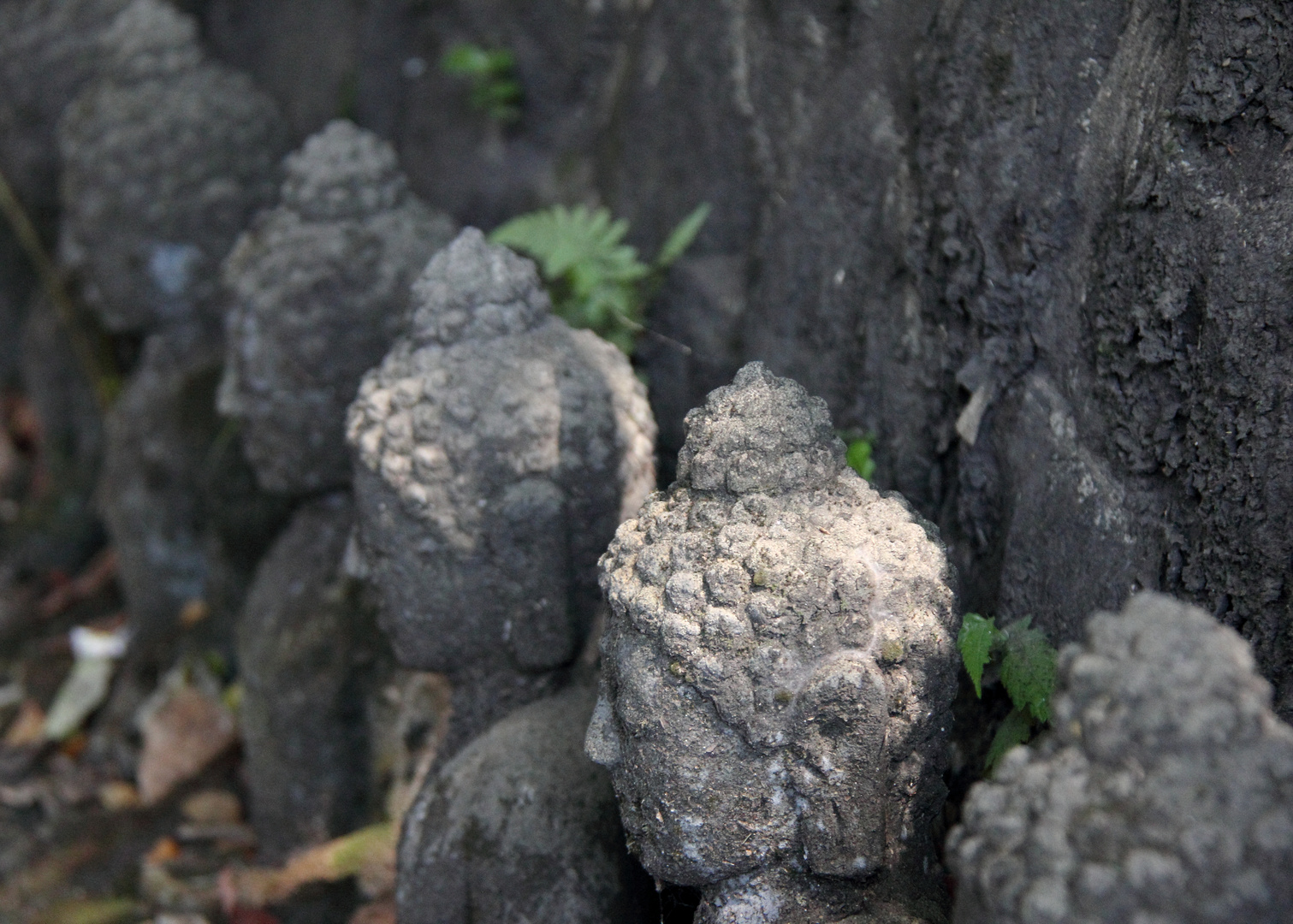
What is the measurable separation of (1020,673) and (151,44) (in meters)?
3.46

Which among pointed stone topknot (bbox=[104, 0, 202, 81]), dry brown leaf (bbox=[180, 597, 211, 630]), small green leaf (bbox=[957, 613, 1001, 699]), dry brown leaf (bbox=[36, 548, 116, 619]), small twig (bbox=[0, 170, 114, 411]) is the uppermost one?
small green leaf (bbox=[957, 613, 1001, 699])

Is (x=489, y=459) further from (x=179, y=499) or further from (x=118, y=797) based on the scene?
(x=118, y=797)

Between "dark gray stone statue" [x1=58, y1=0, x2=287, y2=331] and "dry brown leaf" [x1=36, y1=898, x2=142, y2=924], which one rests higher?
"dark gray stone statue" [x1=58, y1=0, x2=287, y2=331]

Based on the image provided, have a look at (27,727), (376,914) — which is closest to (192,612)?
(27,727)

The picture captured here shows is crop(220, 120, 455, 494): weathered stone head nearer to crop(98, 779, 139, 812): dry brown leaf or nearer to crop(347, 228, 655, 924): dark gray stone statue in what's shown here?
crop(347, 228, 655, 924): dark gray stone statue

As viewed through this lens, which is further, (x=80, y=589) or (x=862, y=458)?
(x=80, y=589)

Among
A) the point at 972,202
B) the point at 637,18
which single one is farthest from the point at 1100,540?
the point at 637,18

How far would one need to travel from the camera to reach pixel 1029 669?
196cm

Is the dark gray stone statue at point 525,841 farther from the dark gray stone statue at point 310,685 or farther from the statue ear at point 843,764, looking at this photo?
the dark gray stone statue at point 310,685

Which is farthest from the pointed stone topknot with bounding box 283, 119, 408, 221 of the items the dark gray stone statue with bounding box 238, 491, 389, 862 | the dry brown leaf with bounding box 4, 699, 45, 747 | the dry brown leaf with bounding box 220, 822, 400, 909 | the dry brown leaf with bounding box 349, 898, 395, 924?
the dry brown leaf with bounding box 4, 699, 45, 747

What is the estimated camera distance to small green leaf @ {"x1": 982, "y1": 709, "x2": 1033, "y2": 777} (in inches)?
77.5

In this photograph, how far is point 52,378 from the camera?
5289mm

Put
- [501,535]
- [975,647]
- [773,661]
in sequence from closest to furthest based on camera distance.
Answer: [773,661] → [975,647] → [501,535]

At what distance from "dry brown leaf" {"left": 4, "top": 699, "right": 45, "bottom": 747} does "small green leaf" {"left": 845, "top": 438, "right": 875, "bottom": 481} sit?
136 inches
